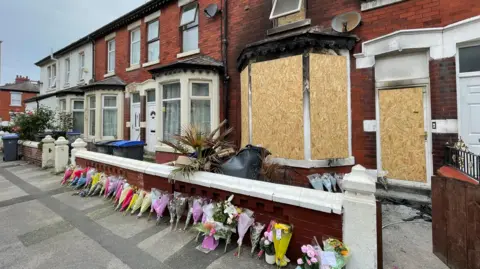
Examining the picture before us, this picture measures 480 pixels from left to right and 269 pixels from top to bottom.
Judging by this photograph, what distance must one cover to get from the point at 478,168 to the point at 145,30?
11666 millimetres

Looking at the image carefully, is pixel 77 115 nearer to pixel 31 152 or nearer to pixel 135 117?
pixel 31 152

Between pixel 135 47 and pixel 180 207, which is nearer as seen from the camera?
pixel 180 207

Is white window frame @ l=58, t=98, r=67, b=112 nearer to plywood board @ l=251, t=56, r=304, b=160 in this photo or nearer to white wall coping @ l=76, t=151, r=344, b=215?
white wall coping @ l=76, t=151, r=344, b=215

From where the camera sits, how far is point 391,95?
4926 millimetres

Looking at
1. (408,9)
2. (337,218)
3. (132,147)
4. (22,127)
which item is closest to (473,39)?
(408,9)

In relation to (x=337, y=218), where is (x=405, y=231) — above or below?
below

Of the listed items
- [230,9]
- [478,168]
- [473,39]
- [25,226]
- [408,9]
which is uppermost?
[230,9]

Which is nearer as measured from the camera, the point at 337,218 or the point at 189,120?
the point at 337,218

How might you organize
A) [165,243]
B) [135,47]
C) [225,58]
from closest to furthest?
[165,243]
[225,58]
[135,47]

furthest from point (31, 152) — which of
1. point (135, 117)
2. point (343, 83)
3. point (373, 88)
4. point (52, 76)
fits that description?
point (373, 88)

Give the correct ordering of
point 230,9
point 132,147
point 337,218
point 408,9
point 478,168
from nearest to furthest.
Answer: point 337,218, point 478,168, point 408,9, point 132,147, point 230,9

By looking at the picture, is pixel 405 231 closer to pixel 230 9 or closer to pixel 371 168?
pixel 371 168

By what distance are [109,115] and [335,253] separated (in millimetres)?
11936

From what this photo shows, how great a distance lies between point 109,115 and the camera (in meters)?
11.4
